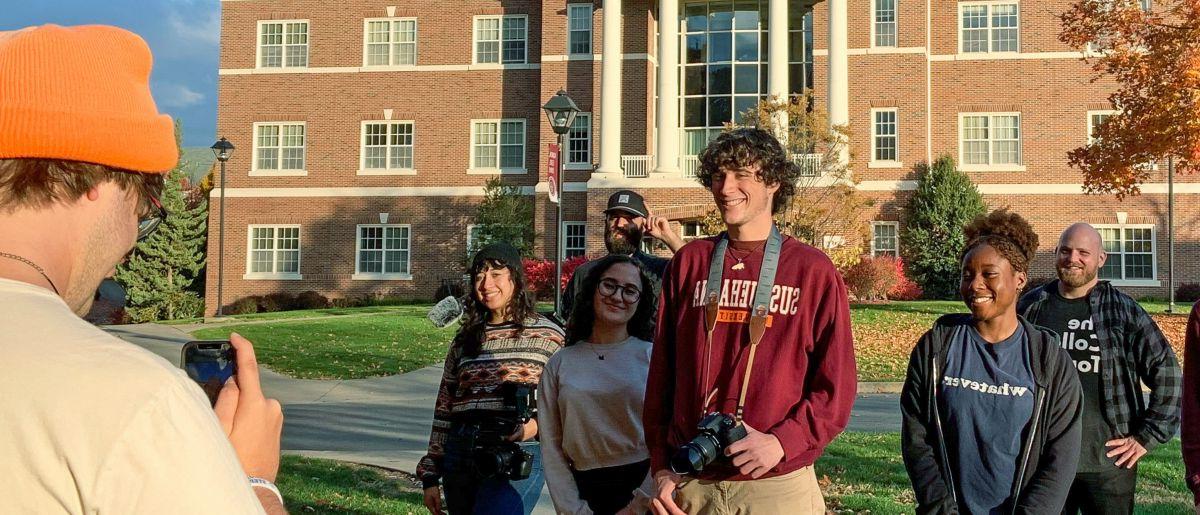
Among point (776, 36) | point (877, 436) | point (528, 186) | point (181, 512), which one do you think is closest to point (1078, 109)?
point (776, 36)

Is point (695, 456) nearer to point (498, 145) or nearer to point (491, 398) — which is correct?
point (491, 398)

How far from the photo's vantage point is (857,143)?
30.8 m

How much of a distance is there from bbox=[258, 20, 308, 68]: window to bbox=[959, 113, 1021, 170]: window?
22812 millimetres

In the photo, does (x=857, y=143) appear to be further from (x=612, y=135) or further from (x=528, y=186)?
(x=528, y=186)

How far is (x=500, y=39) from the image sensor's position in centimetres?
3450

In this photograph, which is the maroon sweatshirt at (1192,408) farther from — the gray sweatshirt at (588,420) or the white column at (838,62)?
the white column at (838,62)

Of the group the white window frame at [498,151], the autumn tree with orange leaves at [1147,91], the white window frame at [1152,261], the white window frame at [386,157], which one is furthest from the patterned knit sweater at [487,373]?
the white window frame at [386,157]

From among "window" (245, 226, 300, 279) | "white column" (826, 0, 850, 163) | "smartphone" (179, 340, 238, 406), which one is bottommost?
"smartphone" (179, 340, 238, 406)

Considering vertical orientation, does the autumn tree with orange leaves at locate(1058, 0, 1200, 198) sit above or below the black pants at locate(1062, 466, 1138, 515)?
above

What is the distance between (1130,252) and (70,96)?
34511mm

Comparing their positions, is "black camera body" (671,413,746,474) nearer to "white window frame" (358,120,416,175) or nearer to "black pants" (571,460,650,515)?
"black pants" (571,460,650,515)

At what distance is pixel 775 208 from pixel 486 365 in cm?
166

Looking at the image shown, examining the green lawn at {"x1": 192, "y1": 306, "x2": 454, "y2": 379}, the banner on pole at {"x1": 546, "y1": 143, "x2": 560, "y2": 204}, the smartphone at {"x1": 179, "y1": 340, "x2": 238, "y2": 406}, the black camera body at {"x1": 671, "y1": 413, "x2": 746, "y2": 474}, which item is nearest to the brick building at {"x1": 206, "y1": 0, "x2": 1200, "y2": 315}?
the green lawn at {"x1": 192, "y1": 306, "x2": 454, "y2": 379}

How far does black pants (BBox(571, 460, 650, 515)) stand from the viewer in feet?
13.5
